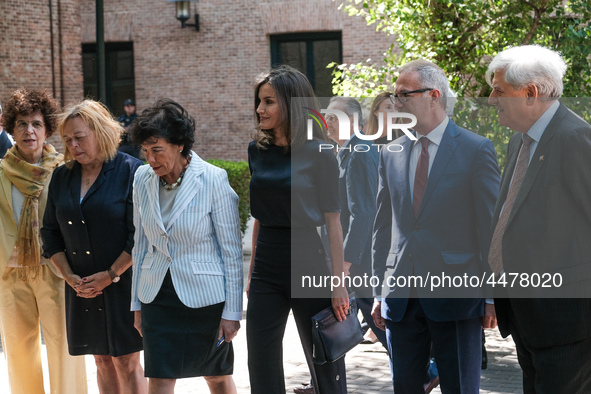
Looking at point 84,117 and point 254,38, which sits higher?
point 254,38

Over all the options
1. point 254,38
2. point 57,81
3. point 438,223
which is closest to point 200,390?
point 438,223

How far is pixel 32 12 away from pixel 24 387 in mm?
14222

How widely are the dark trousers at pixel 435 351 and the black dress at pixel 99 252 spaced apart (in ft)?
5.53

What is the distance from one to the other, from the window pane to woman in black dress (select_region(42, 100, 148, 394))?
17.3 metres

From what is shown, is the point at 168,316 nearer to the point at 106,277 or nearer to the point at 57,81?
the point at 106,277

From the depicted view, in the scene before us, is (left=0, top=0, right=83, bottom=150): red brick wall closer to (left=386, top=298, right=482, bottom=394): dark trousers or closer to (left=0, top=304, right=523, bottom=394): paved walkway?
(left=0, top=304, right=523, bottom=394): paved walkway

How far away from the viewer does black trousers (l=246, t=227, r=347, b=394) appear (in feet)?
15.3

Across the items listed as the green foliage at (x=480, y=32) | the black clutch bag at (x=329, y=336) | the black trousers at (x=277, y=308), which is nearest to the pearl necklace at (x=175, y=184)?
the black trousers at (x=277, y=308)

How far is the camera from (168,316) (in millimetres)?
4688

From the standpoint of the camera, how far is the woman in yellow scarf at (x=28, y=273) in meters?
5.70

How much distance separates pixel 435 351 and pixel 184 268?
4.49ft

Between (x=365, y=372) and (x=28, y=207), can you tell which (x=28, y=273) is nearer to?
(x=28, y=207)

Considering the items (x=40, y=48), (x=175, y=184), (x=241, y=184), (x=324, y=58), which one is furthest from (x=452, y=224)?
(x=324, y=58)

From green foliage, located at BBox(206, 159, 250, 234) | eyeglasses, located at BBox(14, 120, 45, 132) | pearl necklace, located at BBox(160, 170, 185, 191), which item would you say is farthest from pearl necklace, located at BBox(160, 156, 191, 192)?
green foliage, located at BBox(206, 159, 250, 234)
